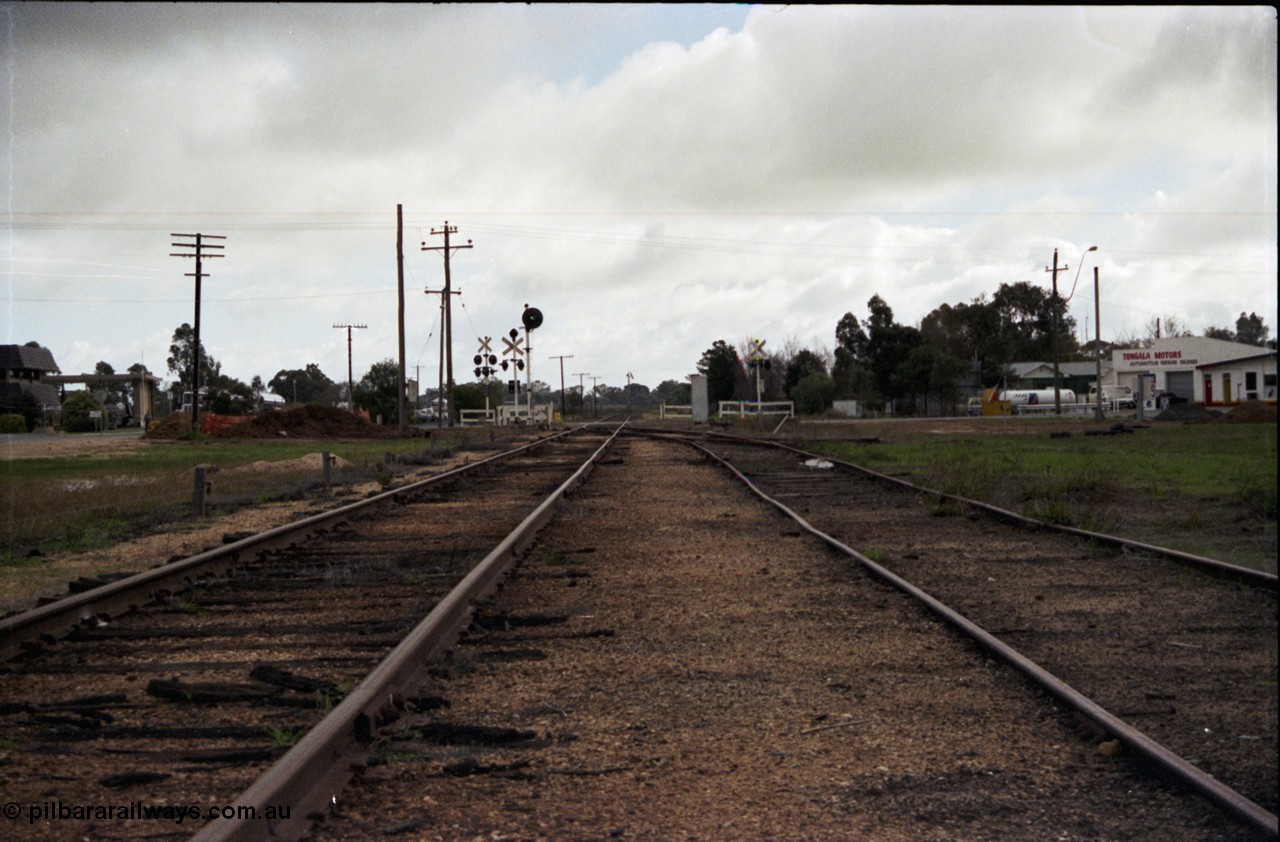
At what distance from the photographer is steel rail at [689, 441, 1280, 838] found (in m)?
3.59

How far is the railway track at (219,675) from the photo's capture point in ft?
13.2

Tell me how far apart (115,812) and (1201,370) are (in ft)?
181

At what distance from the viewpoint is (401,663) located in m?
5.45

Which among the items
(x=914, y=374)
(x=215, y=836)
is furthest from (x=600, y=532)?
(x=914, y=374)

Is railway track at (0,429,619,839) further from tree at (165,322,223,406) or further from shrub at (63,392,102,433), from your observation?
tree at (165,322,223,406)

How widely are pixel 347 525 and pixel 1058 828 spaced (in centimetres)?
1012

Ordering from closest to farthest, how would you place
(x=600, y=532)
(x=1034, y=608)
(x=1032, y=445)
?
(x=1034, y=608) < (x=600, y=532) < (x=1032, y=445)

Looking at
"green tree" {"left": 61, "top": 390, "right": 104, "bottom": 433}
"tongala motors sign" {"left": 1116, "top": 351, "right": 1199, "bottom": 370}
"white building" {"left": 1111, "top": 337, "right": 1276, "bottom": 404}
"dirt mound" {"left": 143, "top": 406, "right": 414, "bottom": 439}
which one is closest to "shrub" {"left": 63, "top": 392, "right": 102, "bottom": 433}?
"green tree" {"left": 61, "top": 390, "right": 104, "bottom": 433}

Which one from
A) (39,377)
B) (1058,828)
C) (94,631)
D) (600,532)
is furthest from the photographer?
(39,377)

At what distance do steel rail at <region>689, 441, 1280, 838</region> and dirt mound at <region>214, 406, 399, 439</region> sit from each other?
42.1 metres

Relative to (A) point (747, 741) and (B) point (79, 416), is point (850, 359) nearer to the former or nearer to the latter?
(B) point (79, 416)

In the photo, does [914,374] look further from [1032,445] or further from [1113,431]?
[1032,445]

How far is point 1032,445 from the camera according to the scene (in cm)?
2670

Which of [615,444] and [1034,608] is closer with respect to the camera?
[1034,608]
